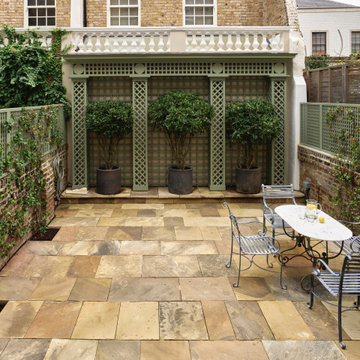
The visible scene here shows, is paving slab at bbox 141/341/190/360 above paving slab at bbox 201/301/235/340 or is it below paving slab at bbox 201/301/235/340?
below

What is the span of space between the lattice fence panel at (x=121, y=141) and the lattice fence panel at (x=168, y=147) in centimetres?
59

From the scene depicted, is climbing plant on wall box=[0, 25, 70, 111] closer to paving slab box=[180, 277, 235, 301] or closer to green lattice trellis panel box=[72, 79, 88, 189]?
green lattice trellis panel box=[72, 79, 88, 189]

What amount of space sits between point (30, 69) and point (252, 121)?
5837mm

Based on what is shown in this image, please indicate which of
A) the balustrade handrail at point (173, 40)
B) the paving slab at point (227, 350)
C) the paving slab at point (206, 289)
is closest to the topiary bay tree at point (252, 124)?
the balustrade handrail at point (173, 40)

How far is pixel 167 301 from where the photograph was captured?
497 cm

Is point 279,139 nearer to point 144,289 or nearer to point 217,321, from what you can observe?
point 144,289

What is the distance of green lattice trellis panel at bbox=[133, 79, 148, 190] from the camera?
10539 mm

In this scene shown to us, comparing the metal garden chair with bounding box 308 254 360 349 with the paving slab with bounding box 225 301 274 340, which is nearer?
the metal garden chair with bounding box 308 254 360 349

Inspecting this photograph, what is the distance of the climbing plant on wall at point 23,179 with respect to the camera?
5941 millimetres

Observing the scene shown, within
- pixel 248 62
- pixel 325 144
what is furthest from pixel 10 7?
pixel 325 144

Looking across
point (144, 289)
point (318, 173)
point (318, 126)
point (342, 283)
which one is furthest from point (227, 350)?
point (318, 126)

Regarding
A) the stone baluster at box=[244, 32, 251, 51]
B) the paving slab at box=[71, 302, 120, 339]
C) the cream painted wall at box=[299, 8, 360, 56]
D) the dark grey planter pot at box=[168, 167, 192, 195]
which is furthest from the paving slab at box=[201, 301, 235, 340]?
the cream painted wall at box=[299, 8, 360, 56]

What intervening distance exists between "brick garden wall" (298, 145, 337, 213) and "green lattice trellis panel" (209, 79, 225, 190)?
204 centimetres

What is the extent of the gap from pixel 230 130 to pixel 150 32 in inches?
131
